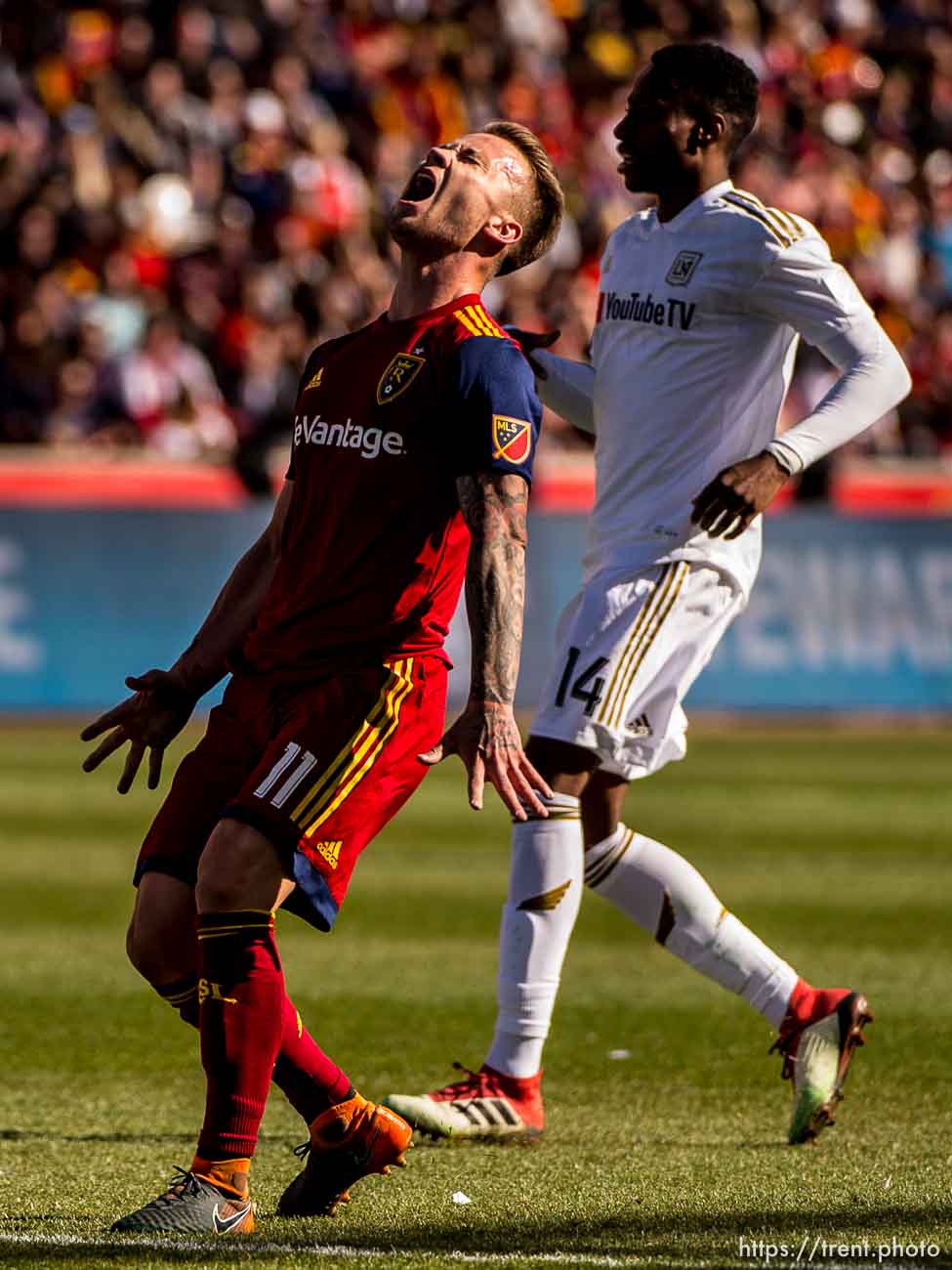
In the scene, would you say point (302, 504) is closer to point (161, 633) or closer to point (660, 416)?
point (660, 416)

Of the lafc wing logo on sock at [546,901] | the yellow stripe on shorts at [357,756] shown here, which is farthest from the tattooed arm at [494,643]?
the lafc wing logo on sock at [546,901]

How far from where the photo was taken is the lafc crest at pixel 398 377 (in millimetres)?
4660

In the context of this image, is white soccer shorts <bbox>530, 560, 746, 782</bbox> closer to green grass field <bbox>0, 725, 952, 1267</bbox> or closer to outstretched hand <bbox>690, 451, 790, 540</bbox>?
outstretched hand <bbox>690, 451, 790, 540</bbox>

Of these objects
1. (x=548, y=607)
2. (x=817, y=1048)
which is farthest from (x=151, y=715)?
(x=548, y=607)

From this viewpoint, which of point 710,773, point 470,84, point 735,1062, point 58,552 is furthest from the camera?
point 470,84

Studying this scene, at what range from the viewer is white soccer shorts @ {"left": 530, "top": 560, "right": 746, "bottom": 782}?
5.85 metres

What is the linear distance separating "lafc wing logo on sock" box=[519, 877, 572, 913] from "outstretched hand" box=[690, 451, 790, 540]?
1029 millimetres

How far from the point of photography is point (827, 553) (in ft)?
61.6

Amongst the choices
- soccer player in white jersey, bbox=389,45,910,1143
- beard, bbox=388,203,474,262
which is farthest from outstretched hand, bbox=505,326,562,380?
beard, bbox=388,203,474,262

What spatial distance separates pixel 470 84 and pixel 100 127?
4317mm

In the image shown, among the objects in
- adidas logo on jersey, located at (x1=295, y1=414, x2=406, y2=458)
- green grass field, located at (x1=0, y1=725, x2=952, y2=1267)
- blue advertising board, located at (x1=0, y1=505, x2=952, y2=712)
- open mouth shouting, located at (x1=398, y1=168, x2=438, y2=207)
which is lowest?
blue advertising board, located at (x1=0, y1=505, x2=952, y2=712)

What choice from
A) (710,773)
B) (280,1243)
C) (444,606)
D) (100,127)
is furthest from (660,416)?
(100,127)

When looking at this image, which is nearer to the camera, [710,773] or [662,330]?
[662,330]

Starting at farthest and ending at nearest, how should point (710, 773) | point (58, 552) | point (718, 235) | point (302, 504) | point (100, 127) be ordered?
point (100, 127)
point (58, 552)
point (710, 773)
point (718, 235)
point (302, 504)
